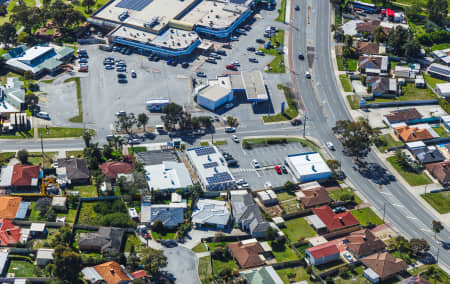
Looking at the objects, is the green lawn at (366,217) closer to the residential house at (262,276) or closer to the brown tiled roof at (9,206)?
the residential house at (262,276)

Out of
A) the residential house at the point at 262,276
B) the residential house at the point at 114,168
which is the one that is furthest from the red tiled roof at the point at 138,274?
the residential house at the point at 114,168

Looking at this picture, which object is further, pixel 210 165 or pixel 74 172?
pixel 210 165

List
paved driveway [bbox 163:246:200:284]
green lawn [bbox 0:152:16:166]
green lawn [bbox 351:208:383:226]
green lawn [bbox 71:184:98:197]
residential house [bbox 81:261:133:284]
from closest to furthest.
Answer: residential house [bbox 81:261:133:284]
paved driveway [bbox 163:246:200:284]
green lawn [bbox 351:208:383:226]
green lawn [bbox 71:184:98:197]
green lawn [bbox 0:152:16:166]

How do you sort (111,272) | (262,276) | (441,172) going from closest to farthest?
(111,272)
(262,276)
(441,172)

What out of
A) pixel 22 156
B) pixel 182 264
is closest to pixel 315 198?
pixel 182 264

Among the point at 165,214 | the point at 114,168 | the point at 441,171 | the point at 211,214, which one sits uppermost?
the point at 441,171

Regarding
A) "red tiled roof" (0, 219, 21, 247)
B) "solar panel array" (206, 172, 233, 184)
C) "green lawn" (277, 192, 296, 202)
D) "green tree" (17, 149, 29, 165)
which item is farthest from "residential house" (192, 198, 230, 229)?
"green tree" (17, 149, 29, 165)

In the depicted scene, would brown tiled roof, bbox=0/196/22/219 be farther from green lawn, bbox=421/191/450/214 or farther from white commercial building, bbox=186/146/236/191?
green lawn, bbox=421/191/450/214

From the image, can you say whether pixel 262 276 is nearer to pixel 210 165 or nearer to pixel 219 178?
pixel 219 178
